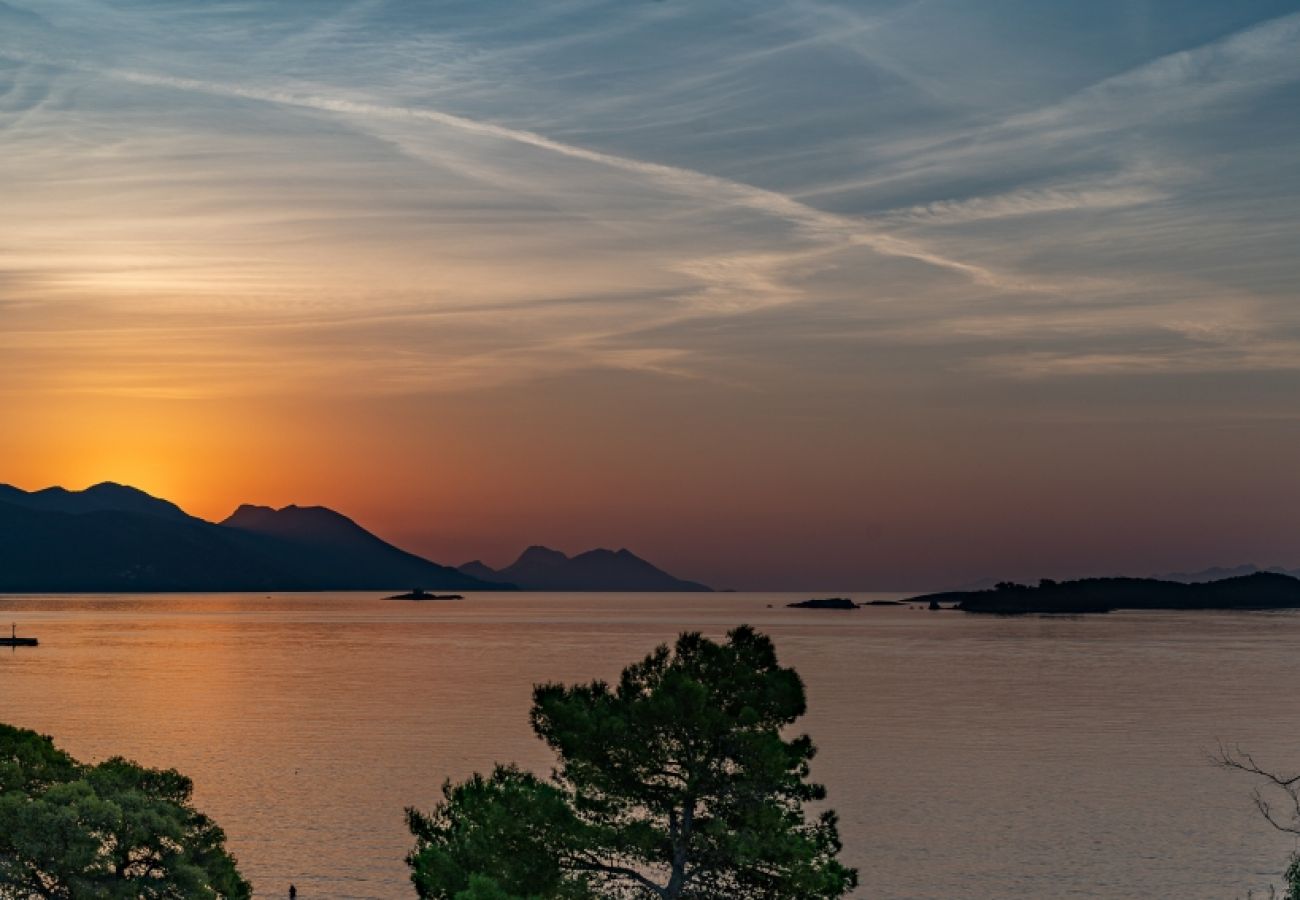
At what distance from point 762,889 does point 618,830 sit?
Answer: 15.1ft

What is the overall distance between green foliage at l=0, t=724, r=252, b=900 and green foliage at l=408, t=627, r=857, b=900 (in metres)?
10.6

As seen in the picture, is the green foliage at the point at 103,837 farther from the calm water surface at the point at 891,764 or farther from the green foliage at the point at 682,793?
the calm water surface at the point at 891,764

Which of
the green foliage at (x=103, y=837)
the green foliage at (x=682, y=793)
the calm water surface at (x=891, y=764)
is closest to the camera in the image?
the green foliage at (x=682, y=793)

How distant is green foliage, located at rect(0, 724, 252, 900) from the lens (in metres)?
41.1

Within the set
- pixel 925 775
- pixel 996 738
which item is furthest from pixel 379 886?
pixel 996 738

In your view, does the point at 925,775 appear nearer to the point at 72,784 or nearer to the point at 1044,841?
the point at 1044,841

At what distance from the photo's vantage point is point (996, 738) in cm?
13050

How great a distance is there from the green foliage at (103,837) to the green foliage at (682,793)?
34.7ft

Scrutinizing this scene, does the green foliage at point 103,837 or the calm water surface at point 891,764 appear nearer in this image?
the green foliage at point 103,837

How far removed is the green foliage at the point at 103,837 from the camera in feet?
135

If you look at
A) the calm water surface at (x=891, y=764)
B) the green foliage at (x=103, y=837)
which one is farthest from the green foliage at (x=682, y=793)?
the calm water surface at (x=891, y=764)

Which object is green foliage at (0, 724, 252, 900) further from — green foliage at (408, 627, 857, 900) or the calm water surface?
the calm water surface

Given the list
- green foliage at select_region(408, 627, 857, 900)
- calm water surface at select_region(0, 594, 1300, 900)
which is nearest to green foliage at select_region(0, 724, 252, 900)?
green foliage at select_region(408, 627, 857, 900)

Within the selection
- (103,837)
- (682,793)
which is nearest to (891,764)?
(682,793)
